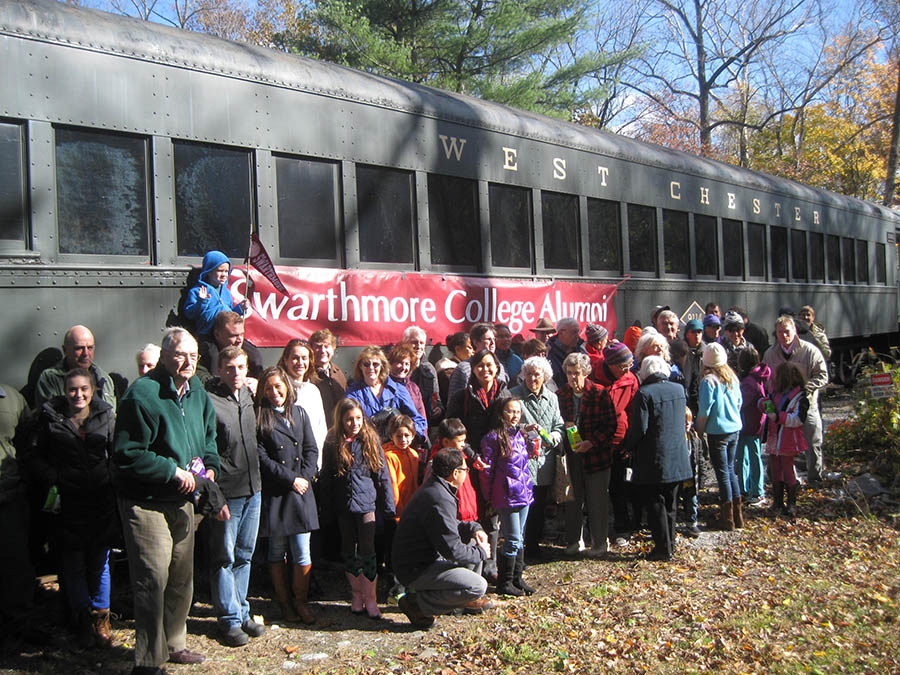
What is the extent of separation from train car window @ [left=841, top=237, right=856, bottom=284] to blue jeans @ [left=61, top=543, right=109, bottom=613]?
15.1 metres

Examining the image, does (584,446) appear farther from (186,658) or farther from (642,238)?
(642,238)

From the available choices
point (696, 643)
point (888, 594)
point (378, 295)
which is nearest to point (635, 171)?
point (378, 295)

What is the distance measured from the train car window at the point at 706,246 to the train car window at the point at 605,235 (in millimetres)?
2060

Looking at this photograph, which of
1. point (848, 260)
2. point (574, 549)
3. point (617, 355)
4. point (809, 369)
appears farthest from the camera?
point (848, 260)

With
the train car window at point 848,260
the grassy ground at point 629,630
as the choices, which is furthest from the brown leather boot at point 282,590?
the train car window at point 848,260

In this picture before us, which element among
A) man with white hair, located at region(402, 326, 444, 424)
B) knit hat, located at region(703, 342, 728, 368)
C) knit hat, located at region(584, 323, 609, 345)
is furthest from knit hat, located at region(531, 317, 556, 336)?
man with white hair, located at region(402, 326, 444, 424)

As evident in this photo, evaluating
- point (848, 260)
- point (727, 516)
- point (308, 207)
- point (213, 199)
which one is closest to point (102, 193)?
point (213, 199)

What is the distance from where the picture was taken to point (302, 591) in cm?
518

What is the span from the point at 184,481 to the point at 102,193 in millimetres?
2123

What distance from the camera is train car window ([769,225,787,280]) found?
13.6m

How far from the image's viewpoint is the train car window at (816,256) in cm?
1509

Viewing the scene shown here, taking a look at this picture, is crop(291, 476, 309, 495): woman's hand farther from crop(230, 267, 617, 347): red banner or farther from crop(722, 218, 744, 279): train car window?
crop(722, 218, 744, 279): train car window

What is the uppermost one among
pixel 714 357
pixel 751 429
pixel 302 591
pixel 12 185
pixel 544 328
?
pixel 12 185

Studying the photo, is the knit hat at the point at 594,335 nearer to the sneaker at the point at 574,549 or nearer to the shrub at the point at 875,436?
the sneaker at the point at 574,549
